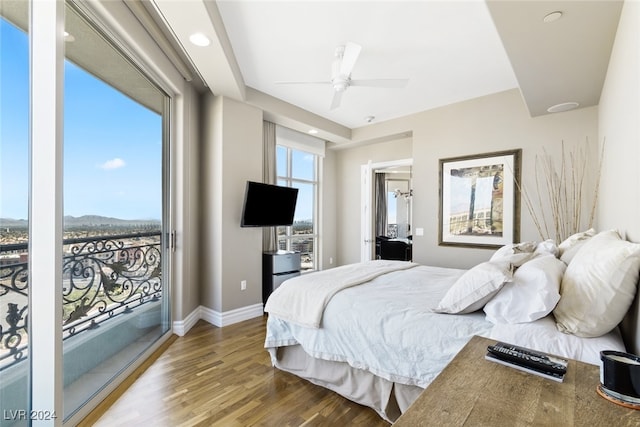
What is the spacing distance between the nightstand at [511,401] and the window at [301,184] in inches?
157

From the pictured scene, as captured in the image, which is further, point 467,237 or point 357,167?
point 357,167

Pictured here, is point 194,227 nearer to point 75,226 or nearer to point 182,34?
point 75,226

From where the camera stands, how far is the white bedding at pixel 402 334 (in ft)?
4.50

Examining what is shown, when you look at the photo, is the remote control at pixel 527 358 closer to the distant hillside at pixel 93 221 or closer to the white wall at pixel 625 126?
the white wall at pixel 625 126

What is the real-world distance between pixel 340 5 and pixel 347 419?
2.81 metres

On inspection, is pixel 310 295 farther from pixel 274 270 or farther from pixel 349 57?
pixel 349 57

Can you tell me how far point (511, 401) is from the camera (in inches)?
33.6

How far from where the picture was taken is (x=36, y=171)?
152 centimetres

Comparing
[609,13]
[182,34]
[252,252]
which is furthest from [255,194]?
[609,13]

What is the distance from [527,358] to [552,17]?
1878mm

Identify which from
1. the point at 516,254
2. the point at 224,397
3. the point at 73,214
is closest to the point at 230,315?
the point at 224,397

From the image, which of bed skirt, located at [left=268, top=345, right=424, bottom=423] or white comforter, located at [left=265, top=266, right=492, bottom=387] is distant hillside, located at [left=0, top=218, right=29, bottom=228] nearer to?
white comforter, located at [left=265, top=266, right=492, bottom=387]

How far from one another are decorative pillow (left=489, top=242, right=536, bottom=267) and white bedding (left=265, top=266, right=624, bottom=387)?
420mm

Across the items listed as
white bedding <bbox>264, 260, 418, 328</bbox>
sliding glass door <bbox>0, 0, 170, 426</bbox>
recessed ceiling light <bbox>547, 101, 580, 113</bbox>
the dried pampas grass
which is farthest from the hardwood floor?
recessed ceiling light <bbox>547, 101, 580, 113</bbox>
